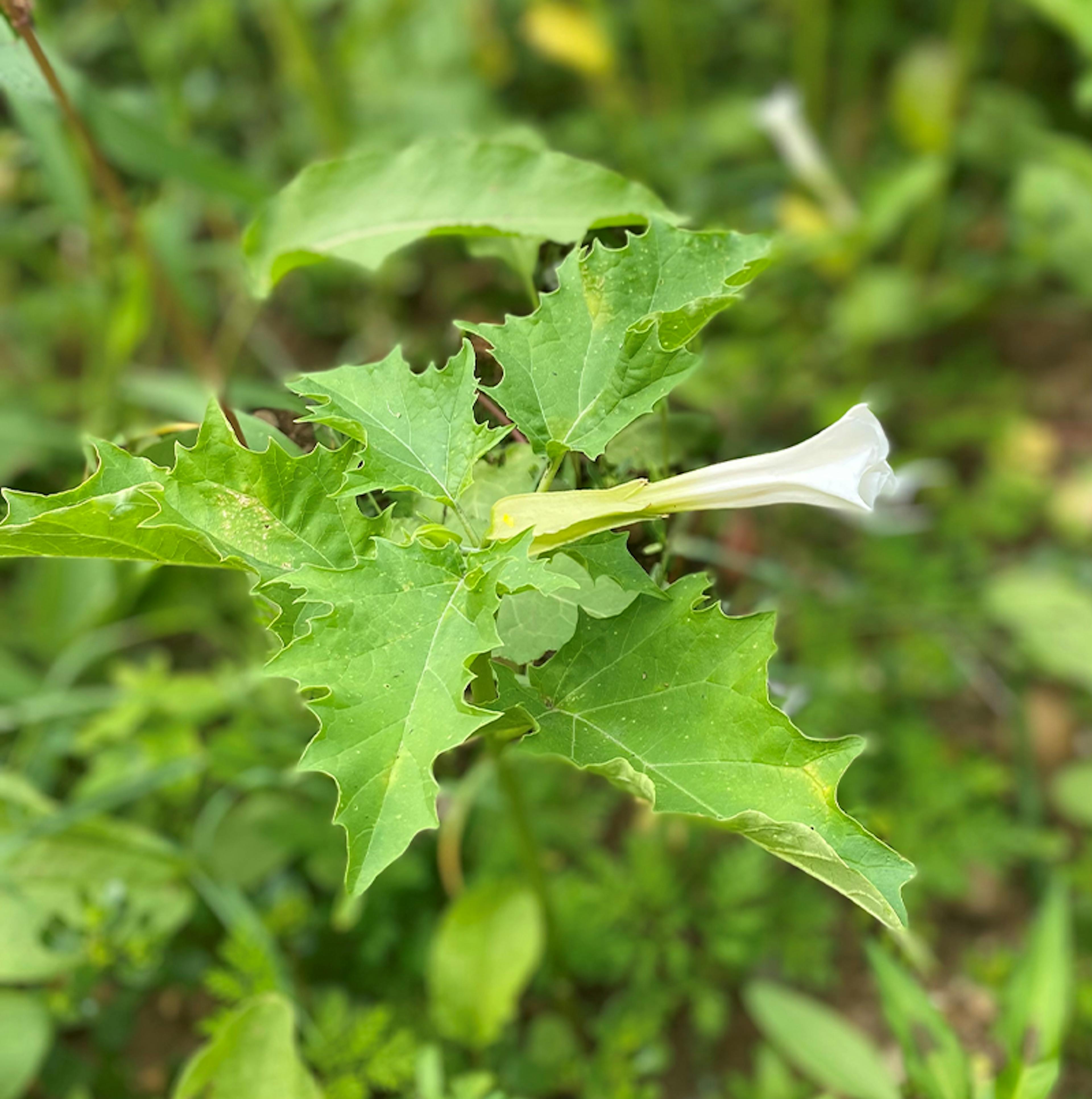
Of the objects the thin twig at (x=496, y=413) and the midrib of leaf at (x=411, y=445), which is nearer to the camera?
the midrib of leaf at (x=411, y=445)

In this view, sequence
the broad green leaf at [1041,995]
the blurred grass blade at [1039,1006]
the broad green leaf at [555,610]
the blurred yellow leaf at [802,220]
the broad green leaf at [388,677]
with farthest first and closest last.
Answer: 1. the blurred yellow leaf at [802,220]
2. the broad green leaf at [1041,995]
3. the blurred grass blade at [1039,1006]
4. the broad green leaf at [555,610]
5. the broad green leaf at [388,677]

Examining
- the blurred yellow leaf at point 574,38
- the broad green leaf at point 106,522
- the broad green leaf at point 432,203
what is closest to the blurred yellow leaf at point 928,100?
the blurred yellow leaf at point 574,38

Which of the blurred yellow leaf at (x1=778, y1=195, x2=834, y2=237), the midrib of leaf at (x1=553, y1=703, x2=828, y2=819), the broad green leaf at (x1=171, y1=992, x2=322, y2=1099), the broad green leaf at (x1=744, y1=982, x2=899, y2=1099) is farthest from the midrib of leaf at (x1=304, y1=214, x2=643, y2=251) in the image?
the blurred yellow leaf at (x1=778, y1=195, x2=834, y2=237)

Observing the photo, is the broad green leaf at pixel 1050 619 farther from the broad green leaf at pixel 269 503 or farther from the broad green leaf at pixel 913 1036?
the broad green leaf at pixel 269 503

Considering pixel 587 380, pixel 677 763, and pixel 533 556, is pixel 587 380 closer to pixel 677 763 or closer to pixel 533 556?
pixel 533 556

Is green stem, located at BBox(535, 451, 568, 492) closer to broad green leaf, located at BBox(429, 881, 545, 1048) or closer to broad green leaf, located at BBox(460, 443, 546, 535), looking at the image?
broad green leaf, located at BBox(460, 443, 546, 535)

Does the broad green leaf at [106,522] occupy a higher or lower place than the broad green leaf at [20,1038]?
higher

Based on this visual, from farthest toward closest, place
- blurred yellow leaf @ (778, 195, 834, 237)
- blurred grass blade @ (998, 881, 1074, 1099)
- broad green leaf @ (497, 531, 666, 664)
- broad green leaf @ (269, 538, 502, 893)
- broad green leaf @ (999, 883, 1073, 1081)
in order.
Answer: blurred yellow leaf @ (778, 195, 834, 237)
broad green leaf @ (999, 883, 1073, 1081)
blurred grass blade @ (998, 881, 1074, 1099)
broad green leaf @ (497, 531, 666, 664)
broad green leaf @ (269, 538, 502, 893)
